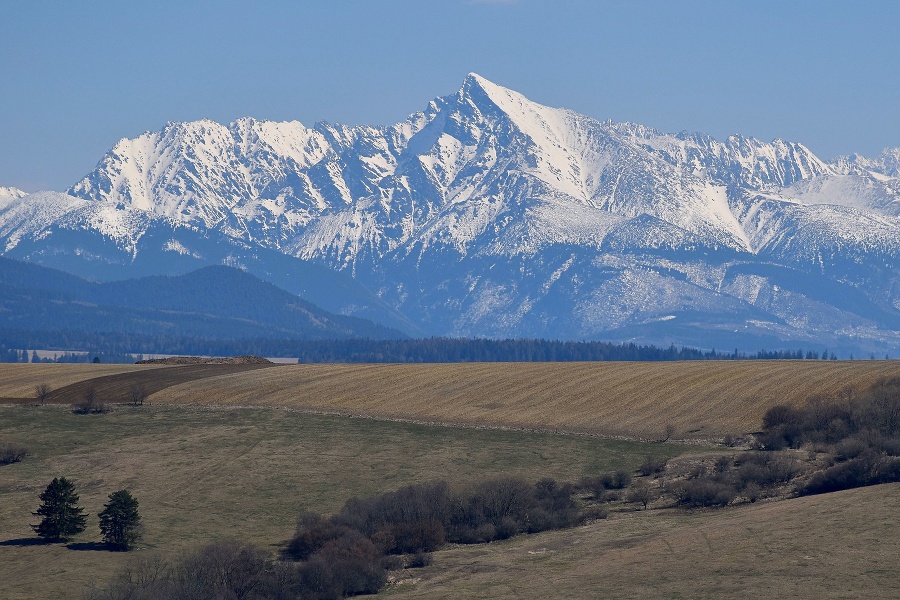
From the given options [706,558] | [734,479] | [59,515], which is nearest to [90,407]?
[59,515]

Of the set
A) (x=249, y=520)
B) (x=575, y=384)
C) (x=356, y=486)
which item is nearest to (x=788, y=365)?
(x=575, y=384)

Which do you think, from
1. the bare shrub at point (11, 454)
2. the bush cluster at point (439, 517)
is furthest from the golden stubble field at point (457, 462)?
the bush cluster at point (439, 517)

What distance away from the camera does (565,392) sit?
141 meters

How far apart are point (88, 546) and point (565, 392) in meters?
64.2

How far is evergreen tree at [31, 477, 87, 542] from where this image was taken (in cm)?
8675

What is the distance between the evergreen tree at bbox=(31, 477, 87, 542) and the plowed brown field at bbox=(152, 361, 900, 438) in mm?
42236

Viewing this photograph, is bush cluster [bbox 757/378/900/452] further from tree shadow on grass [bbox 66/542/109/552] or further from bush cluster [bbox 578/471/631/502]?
tree shadow on grass [bbox 66/542/109/552]

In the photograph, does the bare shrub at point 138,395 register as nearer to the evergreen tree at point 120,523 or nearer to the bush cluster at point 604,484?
the evergreen tree at point 120,523

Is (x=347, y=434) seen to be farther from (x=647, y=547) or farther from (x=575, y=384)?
(x=647, y=547)

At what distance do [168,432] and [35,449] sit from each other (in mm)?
11223

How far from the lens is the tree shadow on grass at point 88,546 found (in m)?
84.6

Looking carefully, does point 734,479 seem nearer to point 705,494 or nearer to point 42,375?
point 705,494

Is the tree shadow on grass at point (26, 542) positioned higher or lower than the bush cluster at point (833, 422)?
lower

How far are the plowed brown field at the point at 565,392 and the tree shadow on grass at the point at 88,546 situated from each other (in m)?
44.4
